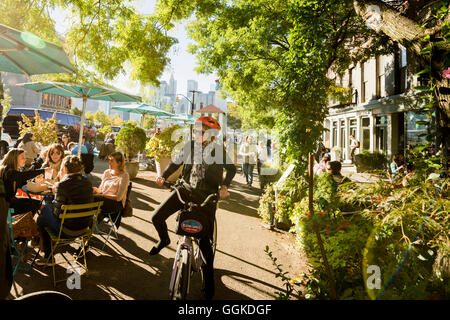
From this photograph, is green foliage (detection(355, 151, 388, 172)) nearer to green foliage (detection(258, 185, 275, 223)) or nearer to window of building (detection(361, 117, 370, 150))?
window of building (detection(361, 117, 370, 150))

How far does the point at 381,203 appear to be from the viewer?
2959 millimetres

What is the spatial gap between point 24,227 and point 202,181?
2567 mm

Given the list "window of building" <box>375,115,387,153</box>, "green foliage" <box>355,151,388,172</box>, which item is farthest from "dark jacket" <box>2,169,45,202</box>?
"window of building" <box>375,115,387,153</box>

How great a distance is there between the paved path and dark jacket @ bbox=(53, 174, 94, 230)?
71 centimetres

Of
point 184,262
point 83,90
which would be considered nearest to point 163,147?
point 83,90

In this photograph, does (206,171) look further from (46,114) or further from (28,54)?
(46,114)

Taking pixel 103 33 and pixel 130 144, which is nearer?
pixel 103 33

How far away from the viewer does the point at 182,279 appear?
9.57ft

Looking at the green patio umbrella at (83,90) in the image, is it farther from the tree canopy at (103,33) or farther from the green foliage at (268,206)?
the green foliage at (268,206)

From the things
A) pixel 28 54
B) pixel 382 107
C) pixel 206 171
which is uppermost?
pixel 382 107

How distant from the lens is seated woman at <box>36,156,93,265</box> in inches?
149

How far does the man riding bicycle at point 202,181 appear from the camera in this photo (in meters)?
3.34
